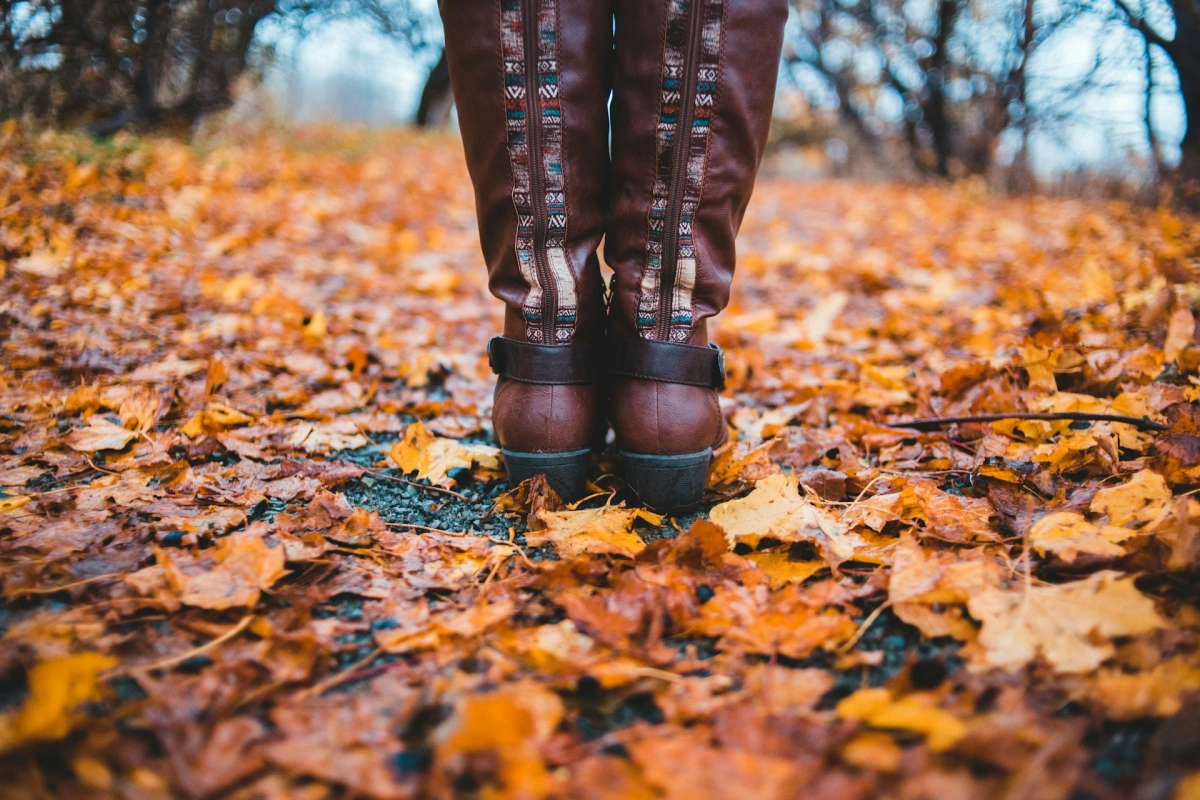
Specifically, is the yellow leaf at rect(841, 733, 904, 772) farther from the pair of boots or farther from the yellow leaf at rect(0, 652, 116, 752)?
the yellow leaf at rect(0, 652, 116, 752)

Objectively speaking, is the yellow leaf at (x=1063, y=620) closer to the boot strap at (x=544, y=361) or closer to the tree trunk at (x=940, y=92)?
the boot strap at (x=544, y=361)

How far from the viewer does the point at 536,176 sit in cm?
94

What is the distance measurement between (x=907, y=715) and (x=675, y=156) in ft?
2.34

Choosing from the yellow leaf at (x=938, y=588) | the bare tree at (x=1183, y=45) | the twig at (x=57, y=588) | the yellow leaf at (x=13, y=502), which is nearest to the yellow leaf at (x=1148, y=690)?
the yellow leaf at (x=938, y=588)

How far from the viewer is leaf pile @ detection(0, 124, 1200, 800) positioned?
1.72 feet

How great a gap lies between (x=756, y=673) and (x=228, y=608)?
544mm

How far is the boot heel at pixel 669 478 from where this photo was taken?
3.21 feet

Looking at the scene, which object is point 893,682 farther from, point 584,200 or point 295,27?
point 295,27

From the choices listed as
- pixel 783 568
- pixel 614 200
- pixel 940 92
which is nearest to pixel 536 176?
pixel 614 200

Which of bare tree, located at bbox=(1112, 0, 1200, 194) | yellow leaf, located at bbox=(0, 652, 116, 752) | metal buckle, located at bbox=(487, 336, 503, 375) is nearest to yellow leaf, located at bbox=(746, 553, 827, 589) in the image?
metal buckle, located at bbox=(487, 336, 503, 375)

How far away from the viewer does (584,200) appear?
0.99 metres

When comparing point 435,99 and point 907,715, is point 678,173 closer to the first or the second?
point 907,715

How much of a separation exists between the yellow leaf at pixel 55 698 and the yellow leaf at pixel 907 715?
2.04ft

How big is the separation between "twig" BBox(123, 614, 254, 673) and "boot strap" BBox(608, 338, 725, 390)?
58 centimetres
